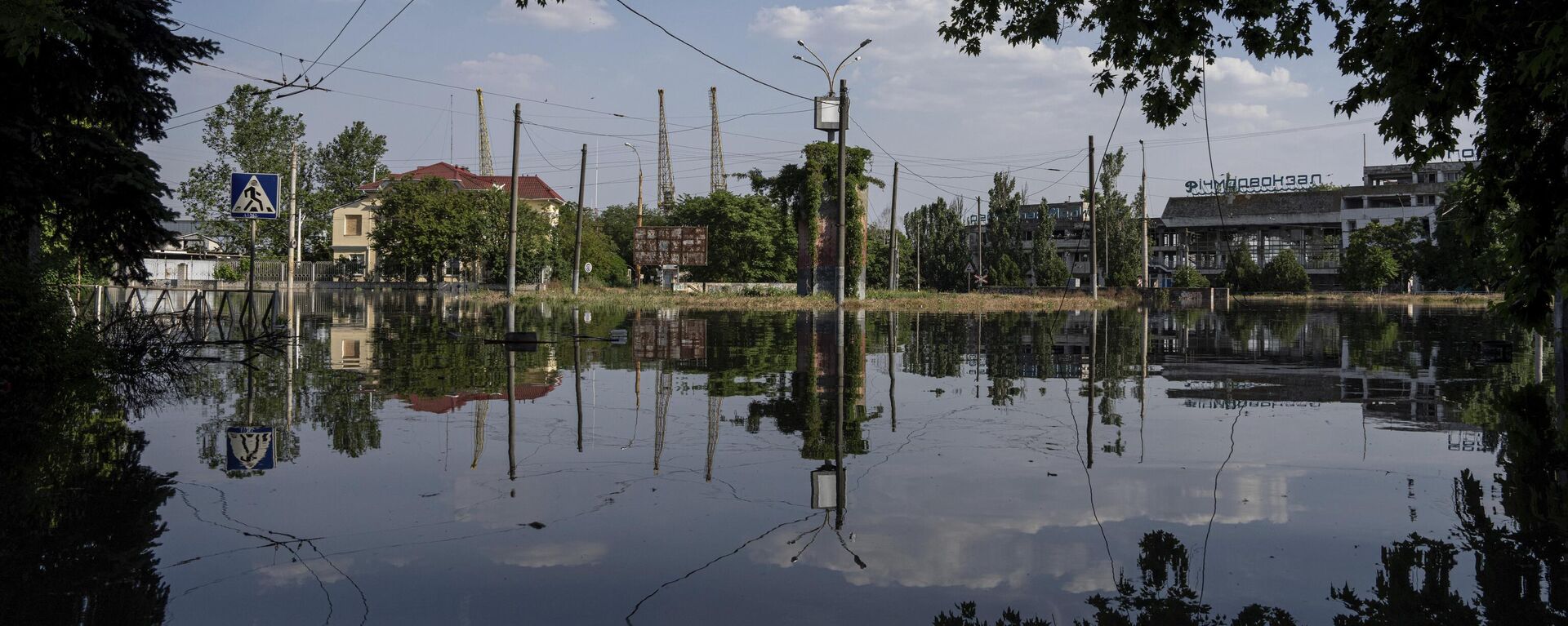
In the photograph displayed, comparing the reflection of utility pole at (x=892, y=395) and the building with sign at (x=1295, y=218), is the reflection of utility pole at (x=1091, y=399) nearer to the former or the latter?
the reflection of utility pole at (x=892, y=395)

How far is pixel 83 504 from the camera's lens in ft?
19.0

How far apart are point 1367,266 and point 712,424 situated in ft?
295

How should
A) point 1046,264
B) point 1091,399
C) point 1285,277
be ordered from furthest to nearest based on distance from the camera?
point 1285,277
point 1046,264
point 1091,399

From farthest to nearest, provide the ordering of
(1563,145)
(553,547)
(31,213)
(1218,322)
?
(1218,322)
(31,213)
(1563,145)
(553,547)

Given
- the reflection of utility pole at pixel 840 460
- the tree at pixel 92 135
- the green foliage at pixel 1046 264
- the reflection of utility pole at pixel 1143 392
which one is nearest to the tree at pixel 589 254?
the green foliage at pixel 1046 264

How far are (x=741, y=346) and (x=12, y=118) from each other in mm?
11049

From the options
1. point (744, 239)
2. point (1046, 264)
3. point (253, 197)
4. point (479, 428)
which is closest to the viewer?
point (479, 428)

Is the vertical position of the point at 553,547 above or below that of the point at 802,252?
below

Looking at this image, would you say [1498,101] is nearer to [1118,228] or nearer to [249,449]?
[249,449]

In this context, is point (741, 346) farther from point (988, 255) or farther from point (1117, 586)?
point (988, 255)

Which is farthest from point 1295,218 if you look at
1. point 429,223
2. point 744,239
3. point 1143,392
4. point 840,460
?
point 840,460

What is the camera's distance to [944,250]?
9356cm


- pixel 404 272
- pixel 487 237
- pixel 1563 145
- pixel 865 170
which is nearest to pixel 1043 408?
pixel 1563 145

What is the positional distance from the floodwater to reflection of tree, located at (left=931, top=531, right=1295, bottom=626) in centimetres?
3
